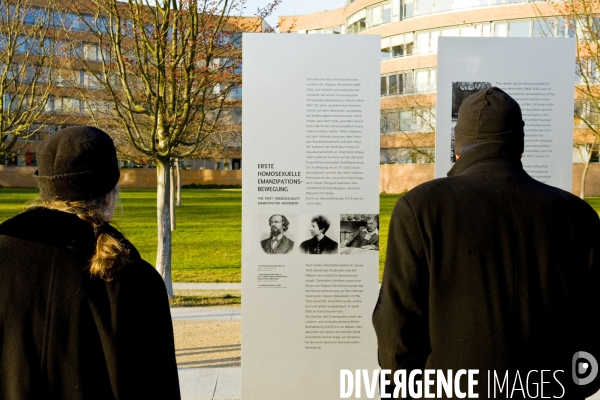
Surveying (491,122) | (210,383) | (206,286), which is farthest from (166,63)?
(491,122)

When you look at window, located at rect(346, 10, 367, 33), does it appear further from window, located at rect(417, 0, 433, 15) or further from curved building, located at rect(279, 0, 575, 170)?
window, located at rect(417, 0, 433, 15)

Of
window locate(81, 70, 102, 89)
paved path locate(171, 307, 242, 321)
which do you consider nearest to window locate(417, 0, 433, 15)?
window locate(81, 70, 102, 89)

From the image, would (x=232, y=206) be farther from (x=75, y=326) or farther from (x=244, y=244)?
(x=75, y=326)

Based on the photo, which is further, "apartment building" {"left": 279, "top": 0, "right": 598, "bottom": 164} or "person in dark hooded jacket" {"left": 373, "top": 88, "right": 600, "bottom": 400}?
"apartment building" {"left": 279, "top": 0, "right": 598, "bottom": 164}

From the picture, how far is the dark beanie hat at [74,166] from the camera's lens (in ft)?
7.85

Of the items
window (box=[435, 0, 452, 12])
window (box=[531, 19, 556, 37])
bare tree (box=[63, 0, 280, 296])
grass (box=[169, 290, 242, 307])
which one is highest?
window (box=[435, 0, 452, 12])

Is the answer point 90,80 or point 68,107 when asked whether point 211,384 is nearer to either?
point 90,80

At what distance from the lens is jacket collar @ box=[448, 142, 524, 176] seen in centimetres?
284

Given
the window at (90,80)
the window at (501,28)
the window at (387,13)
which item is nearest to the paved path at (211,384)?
the window at (90,80)

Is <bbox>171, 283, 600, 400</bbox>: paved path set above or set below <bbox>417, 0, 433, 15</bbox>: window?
below

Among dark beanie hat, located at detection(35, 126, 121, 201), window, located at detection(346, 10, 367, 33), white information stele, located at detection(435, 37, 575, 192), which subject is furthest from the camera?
window, located at detection(346, 10, 367, 33)

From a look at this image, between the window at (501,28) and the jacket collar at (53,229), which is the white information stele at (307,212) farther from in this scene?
the window at (501,28)

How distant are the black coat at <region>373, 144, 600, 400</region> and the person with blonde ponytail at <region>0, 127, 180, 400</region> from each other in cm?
103

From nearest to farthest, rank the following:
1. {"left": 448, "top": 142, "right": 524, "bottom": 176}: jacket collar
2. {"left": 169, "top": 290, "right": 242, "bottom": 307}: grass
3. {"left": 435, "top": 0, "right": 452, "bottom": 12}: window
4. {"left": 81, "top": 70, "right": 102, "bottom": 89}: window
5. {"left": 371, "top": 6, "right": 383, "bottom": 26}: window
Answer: {"left": 448, "top": 142, "right": 524, "bottom": 176}: jacket collar → {"left": 169, "top": 290, "right": 242, "bottom": 307}: grass → {"left": 81, "top": 70, "right": 102, "bottom": 89}: window → {"left": 435, "top": 0, "right": 452, "bottom": 12}: window → {"left": 371, "top": 6, "right": 383, "bottom": 26}: window
